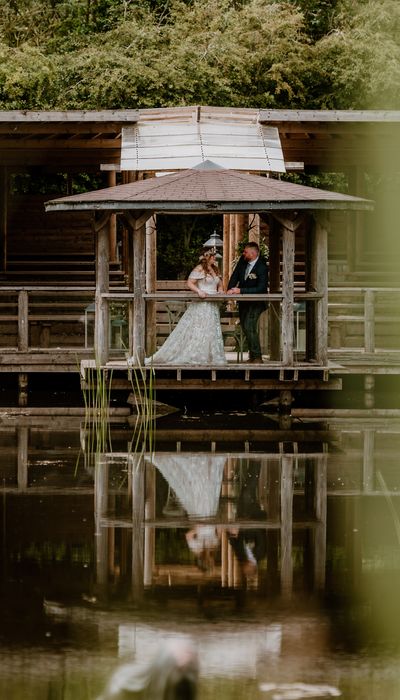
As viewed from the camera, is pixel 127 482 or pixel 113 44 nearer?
pixel 127 482

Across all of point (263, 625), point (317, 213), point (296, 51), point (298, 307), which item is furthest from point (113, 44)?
point (263, 625)

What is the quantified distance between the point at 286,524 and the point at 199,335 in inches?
333

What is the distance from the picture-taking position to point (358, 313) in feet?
70.6

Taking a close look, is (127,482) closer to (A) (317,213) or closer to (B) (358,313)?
(A) (317,213)

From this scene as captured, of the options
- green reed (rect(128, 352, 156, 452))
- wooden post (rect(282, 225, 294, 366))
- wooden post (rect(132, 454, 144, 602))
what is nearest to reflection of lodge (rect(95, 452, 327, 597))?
wooden post (rect(132, 454, 144, 602))

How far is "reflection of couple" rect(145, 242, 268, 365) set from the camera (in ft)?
58.8

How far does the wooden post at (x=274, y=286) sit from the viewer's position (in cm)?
1878

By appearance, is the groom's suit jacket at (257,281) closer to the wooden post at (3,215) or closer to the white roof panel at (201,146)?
the white roof panel at (201,146)

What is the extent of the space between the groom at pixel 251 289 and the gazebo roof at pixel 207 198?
978mm

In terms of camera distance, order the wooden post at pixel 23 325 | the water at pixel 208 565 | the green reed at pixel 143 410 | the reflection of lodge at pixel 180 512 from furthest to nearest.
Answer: the wooden post at pixel 23 325
the green reed at pixel 143 410
the reflection of lodge at pixel 180 512
the water at pixel 208 565

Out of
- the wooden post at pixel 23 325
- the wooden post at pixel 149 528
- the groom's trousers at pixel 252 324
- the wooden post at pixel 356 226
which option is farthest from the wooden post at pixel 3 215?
the wooden post at pixel 149 528

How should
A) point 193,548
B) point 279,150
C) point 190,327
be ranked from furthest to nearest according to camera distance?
1. point 279,150
2. point 190,327
3. point 193,548

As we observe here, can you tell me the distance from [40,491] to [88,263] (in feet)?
54.9

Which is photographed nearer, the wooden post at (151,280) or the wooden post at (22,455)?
the wooden post at (22,455)
